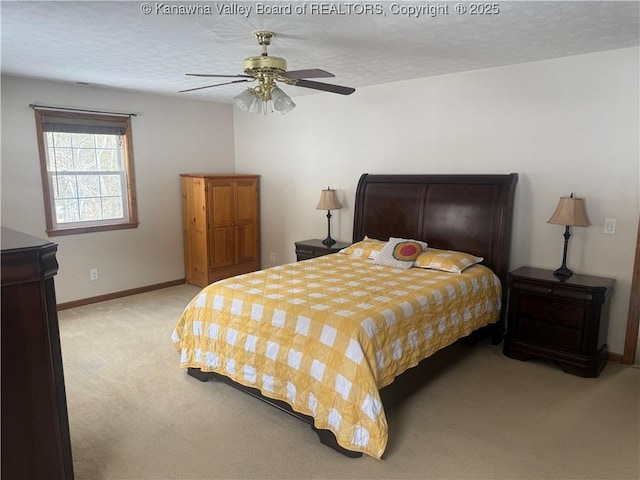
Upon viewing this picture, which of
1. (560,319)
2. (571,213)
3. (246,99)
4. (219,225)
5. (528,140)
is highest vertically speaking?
(246,99)

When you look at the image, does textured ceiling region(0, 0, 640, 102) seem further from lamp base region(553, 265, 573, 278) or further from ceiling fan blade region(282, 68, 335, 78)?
lamp base region(553, 265, 573, 278)

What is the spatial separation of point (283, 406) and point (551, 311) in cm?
216

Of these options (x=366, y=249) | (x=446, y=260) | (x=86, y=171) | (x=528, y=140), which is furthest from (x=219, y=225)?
(x=528, y=140)

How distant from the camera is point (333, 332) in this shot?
2432 millimetres

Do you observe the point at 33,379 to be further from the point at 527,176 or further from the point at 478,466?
the point at 527,176

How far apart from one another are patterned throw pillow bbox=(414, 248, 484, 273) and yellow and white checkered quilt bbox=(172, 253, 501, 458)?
101 mm

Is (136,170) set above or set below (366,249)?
above

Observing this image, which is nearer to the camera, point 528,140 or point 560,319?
point 560,319

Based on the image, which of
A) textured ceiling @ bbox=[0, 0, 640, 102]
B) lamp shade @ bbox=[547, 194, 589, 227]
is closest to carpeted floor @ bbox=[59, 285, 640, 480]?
lamp shade @ bbox=[547, 194, 589, 227]

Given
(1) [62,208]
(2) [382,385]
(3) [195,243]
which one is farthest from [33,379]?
(3) [195,243]

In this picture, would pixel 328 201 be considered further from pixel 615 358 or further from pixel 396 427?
pixel 615 358

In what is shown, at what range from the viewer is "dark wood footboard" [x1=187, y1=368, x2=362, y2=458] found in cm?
239

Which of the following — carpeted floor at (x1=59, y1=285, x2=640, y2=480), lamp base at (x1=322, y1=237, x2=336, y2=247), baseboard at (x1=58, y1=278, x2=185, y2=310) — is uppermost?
lamp base at (x1=322, y1=237, x2=336, y2=247)

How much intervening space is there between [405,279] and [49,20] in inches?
113
